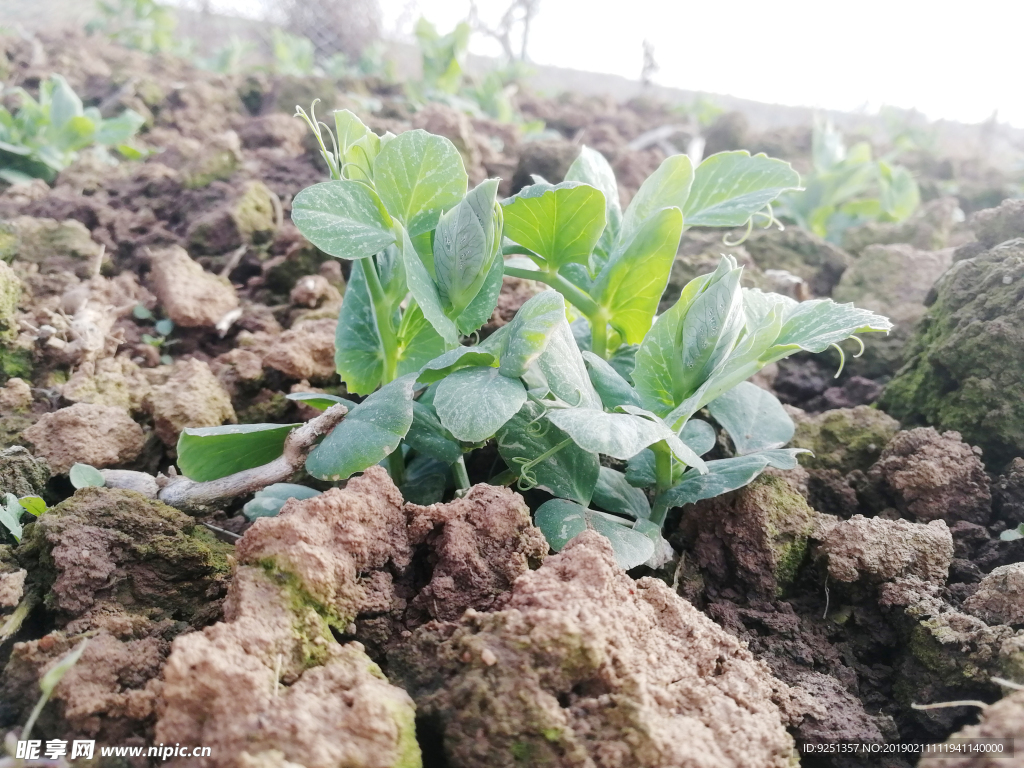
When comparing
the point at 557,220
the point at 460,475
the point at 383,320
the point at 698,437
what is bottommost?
the point at 460,475

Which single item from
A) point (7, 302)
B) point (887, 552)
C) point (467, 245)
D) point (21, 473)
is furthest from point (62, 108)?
point (887, 552)

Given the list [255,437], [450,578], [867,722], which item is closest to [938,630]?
[867,722]

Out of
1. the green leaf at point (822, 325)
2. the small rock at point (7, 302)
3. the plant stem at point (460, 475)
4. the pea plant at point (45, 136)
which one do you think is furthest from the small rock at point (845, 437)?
the pea plant at point (45, 136)

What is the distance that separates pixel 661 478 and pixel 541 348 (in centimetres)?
37

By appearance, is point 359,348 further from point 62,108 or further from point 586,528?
point 62,108

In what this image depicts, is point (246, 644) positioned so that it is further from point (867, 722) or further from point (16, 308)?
point (16, 308)

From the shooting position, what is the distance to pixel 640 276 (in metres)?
1.25

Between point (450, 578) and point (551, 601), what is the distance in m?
0.22

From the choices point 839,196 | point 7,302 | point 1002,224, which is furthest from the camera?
point 839,196

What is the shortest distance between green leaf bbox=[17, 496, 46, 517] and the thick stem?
13 cm

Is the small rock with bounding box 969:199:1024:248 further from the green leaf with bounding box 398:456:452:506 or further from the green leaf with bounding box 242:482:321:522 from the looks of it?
the green leaf with bounding box 242:482:321:522

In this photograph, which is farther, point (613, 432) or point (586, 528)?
point (586, 528)

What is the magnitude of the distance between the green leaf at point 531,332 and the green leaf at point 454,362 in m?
0.06

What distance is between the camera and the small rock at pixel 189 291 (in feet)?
6.08
